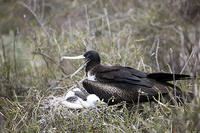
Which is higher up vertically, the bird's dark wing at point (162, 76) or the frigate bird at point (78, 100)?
the bird's dark wing at point (162, 76)

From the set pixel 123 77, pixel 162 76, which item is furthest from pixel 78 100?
pixel 162 76

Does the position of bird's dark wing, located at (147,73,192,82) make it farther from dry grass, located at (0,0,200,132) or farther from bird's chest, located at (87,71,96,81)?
bird's chest, located at (87,71,96,81)

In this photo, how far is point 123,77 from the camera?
287cm

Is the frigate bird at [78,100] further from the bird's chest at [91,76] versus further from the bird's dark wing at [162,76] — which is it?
the bird's dark wing at [162,76]

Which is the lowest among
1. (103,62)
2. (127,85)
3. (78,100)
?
(78,100)

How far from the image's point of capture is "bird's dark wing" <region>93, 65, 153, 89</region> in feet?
9.35

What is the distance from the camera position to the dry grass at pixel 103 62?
7.70ft

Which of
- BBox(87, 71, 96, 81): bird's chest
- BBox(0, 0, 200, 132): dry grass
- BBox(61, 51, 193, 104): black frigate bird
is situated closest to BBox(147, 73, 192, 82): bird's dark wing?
BBox(61, 51, 193, 104): black frigate bird

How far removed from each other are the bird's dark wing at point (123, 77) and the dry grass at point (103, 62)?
0.25 metres

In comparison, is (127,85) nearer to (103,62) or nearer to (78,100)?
(78,100)

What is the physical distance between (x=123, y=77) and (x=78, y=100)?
48cm

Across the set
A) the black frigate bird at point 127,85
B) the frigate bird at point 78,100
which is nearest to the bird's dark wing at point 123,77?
the black frigate bird at point 127,85

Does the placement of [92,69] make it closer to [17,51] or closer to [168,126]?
[168,126]

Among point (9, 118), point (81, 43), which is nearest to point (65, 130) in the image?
point (9, 118)
